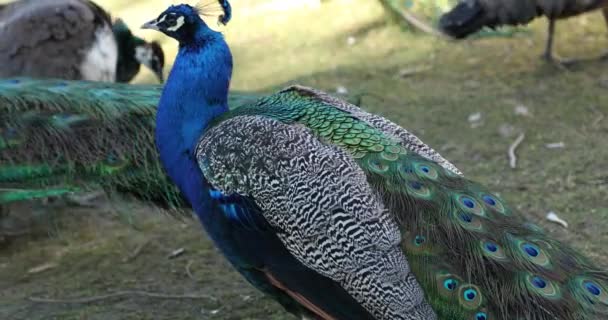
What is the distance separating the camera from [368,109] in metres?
4.62

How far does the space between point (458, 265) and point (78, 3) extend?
2541 mm

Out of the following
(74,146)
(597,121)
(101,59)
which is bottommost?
(597,121)

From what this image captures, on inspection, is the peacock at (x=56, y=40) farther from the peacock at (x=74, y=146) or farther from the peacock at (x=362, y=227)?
the peacock at (x=362, y=227)

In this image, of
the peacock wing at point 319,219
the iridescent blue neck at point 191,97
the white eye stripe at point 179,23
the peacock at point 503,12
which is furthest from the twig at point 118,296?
the peacock at point 503,12

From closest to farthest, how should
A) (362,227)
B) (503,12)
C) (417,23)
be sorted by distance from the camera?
(362,227) → (503,12) → (417,23)

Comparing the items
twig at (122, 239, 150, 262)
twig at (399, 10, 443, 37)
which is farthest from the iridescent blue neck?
twig at (399, 10, 443, 37)

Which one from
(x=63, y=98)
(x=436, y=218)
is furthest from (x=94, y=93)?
(x=436, y=218)

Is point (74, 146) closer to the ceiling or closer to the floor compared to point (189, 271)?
closer to the ceiling

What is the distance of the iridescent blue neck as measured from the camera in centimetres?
247

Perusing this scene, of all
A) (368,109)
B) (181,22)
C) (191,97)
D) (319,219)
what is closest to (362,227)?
(319,219)

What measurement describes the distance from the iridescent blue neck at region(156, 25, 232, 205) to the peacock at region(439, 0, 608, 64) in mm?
2554

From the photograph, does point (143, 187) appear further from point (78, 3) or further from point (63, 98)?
point (78, 3)

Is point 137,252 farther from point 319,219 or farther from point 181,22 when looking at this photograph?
point 319,219

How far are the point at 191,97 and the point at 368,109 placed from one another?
223cm
